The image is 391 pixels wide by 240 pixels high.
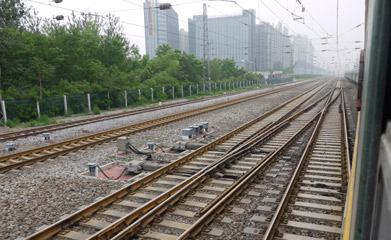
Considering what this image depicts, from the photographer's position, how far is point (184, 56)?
4494 cm

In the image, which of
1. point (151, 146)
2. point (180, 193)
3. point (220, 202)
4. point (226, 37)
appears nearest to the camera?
point (220, 202)

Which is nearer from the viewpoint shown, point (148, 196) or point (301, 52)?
point (148, 196)

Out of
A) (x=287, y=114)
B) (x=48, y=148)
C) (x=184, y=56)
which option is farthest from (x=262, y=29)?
(x=48, y=148)

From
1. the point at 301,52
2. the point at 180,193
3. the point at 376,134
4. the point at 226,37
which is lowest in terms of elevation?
the point at 180,193

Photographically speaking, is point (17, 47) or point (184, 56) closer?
point (17, 47)

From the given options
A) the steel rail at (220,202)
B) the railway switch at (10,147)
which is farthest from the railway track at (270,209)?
the railway switch at (10,147)

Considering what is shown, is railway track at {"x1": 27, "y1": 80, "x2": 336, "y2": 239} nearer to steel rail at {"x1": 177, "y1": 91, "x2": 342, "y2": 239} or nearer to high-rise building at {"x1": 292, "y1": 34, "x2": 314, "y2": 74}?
steel rail at {"x1": 177, "y1": 91, "x2": 342, "y2": 239}

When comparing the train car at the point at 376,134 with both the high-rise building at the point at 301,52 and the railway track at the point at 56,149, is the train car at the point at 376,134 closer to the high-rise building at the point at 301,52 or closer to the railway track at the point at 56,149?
the railway track at the point at 56,149

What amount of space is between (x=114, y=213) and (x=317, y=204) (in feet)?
13.2

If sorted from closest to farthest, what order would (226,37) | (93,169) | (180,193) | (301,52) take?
(180,193)
(93,169)
(226,37)
(301,52)

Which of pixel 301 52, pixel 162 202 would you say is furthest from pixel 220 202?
pixel 301 52

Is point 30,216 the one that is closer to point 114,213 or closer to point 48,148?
point 114,213

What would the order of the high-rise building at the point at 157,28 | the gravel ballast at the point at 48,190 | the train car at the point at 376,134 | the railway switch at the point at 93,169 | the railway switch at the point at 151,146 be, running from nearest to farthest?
1. the train car at the point at 376,134
2. the gravel ballast at the point at 48,190
3. the railway switch at the point at 93,169
4. the railway switch at the point at 151,146
5. the high-rise building at the point at 157,28

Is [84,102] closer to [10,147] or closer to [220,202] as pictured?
[10,147]
